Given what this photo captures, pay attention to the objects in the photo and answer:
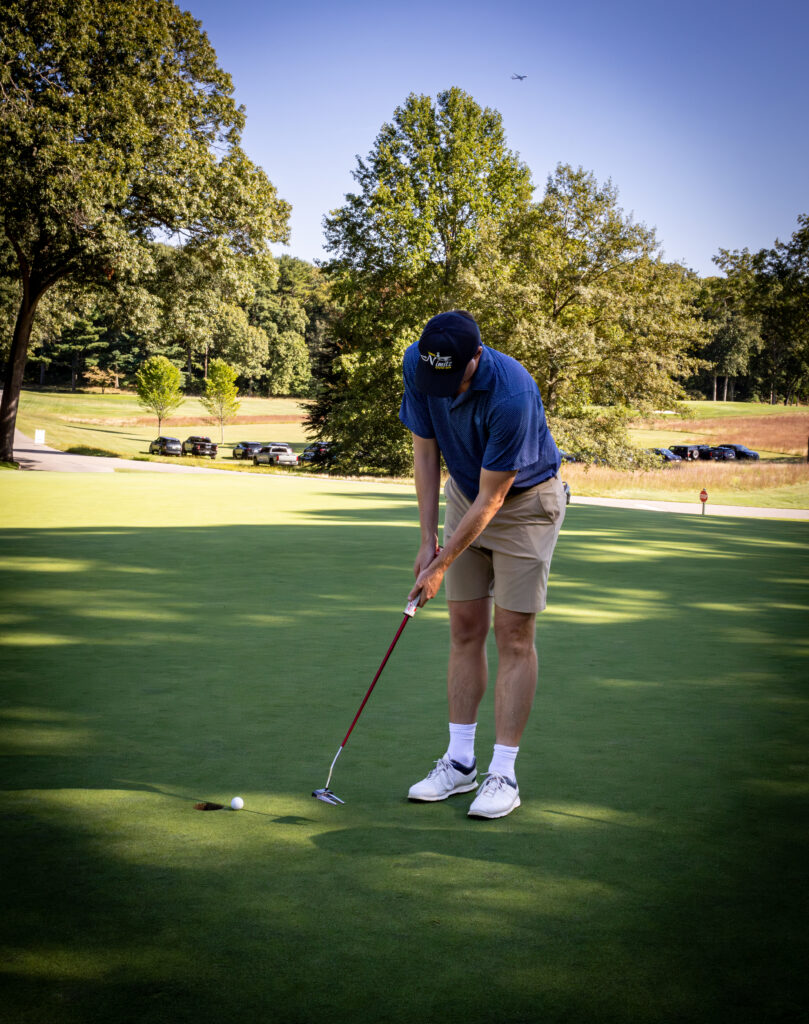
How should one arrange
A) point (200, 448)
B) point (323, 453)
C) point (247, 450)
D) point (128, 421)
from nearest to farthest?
point (323, 453), point (200, 448), point (247, 450), point (128, 421)

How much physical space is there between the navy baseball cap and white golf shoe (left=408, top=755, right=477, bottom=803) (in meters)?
1.44

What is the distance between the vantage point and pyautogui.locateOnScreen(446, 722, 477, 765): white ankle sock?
12.0 ft

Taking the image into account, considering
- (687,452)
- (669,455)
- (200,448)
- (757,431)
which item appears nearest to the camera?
(669,455)

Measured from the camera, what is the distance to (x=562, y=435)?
130ft

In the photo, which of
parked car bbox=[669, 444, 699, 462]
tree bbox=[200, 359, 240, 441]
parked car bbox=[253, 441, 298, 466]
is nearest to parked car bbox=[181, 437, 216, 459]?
parked car bbox=[253, 441, 298, 466]

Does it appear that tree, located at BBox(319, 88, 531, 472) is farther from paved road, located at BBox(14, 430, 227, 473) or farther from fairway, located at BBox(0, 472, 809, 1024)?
fairway, located at BBox(0, 472, 809, 1024)

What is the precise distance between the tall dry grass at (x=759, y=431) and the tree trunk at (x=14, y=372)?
41.0 meters

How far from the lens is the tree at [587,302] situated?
38.0 m

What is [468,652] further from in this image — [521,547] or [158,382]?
[158,382]

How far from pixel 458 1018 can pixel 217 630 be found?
456cm

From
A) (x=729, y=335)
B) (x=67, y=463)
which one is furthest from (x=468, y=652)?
(x=729, y=335)

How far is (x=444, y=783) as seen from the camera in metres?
3.50

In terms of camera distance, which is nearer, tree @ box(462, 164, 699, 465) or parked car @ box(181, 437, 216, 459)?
tree @ box(462, 164, 699, 465)

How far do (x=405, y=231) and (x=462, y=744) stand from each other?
138 ft
